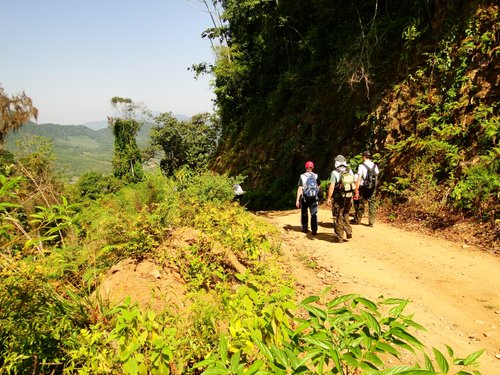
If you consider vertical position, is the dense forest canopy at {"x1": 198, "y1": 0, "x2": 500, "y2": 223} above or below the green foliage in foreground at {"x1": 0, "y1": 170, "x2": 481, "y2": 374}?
above

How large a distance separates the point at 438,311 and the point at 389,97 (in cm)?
959

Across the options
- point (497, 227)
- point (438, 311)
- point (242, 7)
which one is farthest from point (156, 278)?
point (242, 7)

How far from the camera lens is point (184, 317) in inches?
134

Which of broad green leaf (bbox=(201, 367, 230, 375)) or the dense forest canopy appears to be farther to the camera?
the dense forest canopy

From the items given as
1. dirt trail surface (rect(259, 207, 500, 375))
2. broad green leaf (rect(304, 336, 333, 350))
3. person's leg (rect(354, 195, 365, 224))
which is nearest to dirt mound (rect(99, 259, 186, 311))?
dirt trail surface (rect(259, 207, 500, 375))

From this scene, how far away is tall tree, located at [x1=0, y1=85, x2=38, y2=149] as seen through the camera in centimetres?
2611

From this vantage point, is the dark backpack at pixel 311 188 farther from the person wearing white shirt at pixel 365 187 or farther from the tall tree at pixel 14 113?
the tall tree at pixel 14 113

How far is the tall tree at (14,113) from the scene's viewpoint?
26.1 meters

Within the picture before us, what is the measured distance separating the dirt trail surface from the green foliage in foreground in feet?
1.61

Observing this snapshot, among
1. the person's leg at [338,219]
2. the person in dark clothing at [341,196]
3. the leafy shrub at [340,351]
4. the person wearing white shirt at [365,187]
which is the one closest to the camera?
the leafy shrub at [340,351]

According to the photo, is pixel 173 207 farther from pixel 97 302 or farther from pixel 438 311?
pixel 438 311

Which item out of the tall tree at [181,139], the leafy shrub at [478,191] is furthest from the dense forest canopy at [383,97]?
the tall tree at [181,139]

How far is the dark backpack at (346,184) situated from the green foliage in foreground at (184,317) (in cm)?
217

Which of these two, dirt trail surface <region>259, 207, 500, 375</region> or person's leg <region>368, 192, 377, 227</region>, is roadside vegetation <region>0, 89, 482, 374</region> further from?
person's leg <region>368, 192, 377, 227</region>
